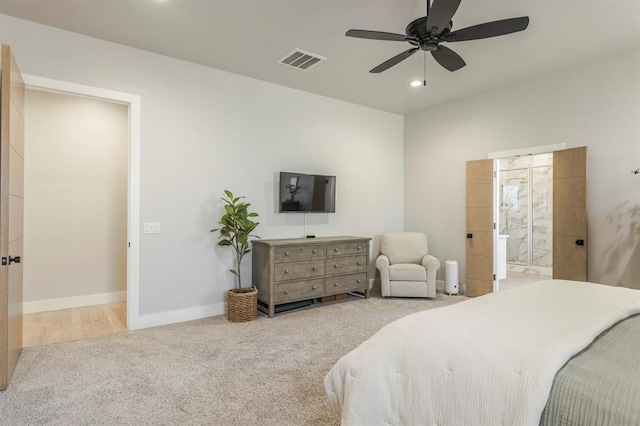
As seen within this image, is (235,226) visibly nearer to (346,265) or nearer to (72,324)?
(346,265)

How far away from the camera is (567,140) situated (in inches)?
162

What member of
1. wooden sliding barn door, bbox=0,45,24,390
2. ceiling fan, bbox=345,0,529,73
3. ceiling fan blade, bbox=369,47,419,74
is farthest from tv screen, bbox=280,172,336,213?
wooden sliding barn door, bbox=0,45,24,390

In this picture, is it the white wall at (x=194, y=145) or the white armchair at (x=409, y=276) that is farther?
the white armchair at (x=409, y=276)

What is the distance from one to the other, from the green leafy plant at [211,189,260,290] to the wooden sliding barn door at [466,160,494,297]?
319 cm

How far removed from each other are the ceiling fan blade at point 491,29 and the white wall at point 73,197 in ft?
14.6

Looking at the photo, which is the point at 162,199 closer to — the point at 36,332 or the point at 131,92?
the point at 131,92

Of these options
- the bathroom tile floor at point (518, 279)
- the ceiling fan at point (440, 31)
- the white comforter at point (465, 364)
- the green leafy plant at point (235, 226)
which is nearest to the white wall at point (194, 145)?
the green leafy plant at point (235, 226)

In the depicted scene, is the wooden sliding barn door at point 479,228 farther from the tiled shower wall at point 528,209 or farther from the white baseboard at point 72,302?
the white baseboard at point 72,302

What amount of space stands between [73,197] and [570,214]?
→ 20.7 feet

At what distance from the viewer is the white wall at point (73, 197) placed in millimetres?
4293

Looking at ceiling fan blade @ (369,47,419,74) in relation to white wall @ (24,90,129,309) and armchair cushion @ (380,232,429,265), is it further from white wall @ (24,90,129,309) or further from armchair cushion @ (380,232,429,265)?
white wall @ (24,90,129,309)

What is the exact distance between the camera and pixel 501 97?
4.73 m

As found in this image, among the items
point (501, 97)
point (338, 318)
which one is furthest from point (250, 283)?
point (501, 97)

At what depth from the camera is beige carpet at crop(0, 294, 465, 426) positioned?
6.72ft
